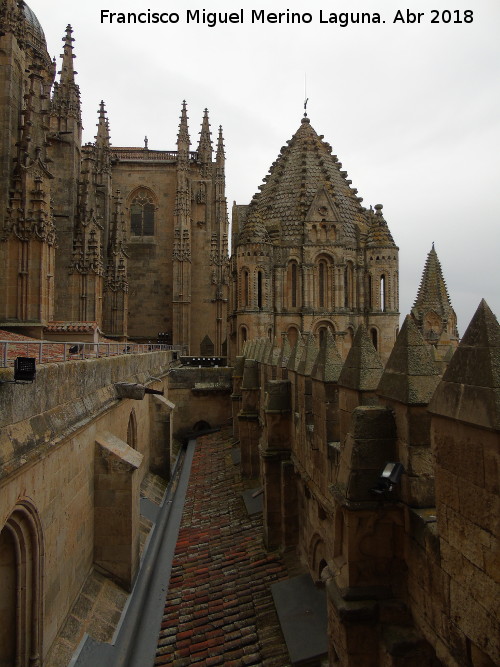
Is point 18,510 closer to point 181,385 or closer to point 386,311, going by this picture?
point 181,385

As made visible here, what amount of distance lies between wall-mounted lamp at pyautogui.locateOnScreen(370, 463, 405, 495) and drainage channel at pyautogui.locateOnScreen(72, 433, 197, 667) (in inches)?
228

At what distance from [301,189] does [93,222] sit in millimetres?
11274

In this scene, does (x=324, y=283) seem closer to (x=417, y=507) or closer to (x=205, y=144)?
(x=205, y=144)

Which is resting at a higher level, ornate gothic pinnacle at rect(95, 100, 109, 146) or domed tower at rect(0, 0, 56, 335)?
ornate gothic pinnacle at rect(95, 100, 109, 146)

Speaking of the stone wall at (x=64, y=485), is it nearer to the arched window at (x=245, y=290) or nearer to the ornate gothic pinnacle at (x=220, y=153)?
the arched window at (x=245, y=290)

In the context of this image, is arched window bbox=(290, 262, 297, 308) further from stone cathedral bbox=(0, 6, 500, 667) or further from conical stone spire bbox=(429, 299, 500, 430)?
conical stone spire bbox=(429, 299, 500, 430)

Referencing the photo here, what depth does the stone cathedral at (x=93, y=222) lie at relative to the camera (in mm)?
18172

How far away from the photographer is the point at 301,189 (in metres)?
26.8

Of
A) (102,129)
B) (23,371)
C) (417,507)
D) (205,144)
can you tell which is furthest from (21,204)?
(205,144)

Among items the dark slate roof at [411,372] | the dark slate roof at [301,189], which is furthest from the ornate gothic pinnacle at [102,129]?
the dark slate roof at [411,372]

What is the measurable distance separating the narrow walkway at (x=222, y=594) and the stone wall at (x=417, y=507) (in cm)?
256

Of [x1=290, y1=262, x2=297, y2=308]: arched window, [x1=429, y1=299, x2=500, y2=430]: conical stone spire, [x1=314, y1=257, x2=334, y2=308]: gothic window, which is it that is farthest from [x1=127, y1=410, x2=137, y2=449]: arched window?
[x1=314, y1=257, x2=334, y2=308]: gothic window

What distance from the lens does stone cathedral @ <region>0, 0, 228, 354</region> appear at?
18172 millimetres

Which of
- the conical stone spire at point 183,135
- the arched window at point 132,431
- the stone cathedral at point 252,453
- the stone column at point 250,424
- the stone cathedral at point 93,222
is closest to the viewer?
the stone cathedral at point 252,453
